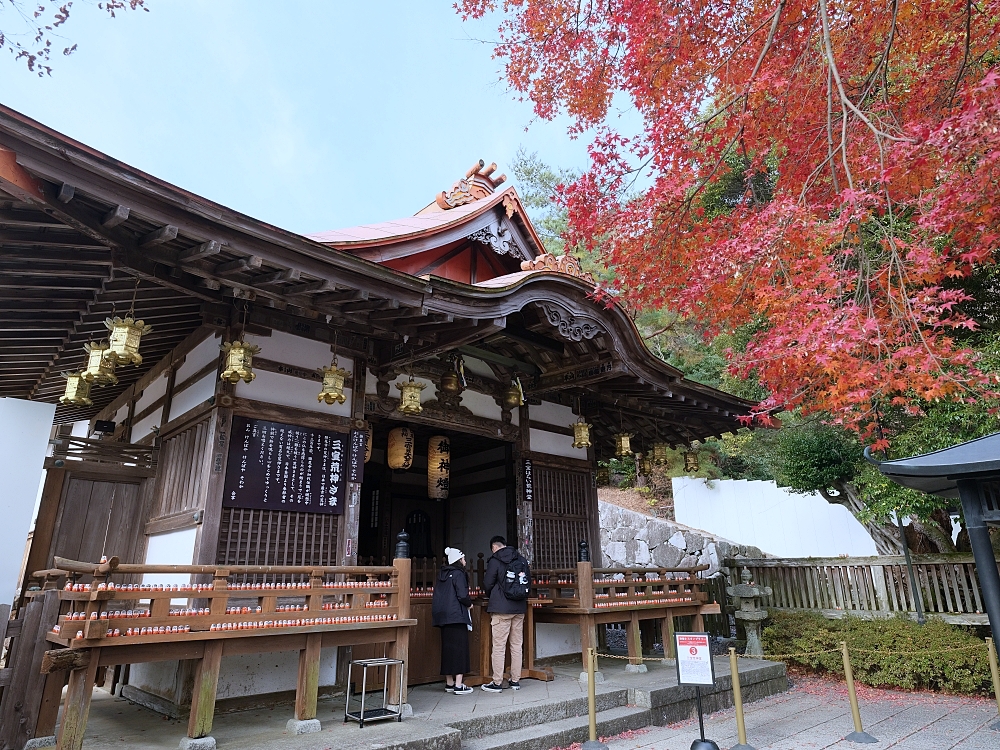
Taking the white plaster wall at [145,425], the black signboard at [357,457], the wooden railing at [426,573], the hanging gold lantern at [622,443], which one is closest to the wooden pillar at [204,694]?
the black signboard at [357,457]

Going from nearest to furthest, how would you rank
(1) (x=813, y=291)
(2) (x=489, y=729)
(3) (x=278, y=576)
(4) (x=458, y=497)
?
1. (2) (x=489, y=729)
2. (3) (x=278, y=576)
3. (1) (x=813, y=291)
4. (4) (x=458, y=497)

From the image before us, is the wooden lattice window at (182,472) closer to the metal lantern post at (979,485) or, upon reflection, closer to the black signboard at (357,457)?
the black signboard at (357,457)

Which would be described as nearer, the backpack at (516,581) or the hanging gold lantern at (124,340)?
the hanging gold lantern at (124,340)

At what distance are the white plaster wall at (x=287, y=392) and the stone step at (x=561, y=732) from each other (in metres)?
3.88

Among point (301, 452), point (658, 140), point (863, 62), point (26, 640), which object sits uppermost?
point (863, 62)

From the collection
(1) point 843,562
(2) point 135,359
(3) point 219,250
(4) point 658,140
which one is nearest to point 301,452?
(2) point 135,359

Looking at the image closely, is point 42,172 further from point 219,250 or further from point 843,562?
point 843,562

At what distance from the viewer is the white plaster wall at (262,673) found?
6129 millimetres

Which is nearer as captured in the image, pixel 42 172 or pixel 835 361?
pixel 42 172

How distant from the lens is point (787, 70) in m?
8.95

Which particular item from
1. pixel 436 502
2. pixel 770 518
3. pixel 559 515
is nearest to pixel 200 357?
pixel 559 515

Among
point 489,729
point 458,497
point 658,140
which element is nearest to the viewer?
point 489,729

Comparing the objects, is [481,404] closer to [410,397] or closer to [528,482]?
[528,482]

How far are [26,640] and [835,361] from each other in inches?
318
